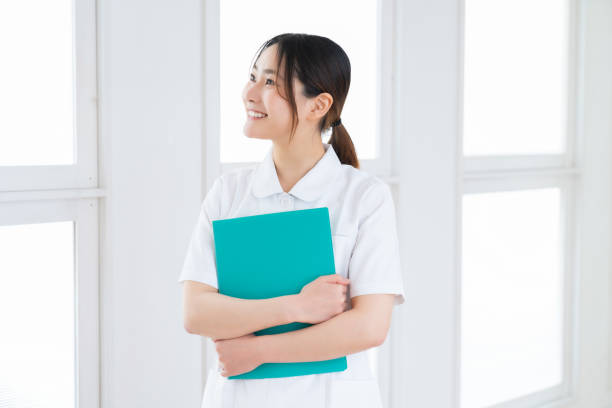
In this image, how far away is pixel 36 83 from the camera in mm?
1667

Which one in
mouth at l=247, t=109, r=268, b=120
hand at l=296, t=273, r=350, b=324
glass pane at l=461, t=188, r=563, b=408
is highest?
mouth at l=247, t=109, r=268, b=120

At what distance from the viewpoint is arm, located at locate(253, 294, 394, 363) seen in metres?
1.19

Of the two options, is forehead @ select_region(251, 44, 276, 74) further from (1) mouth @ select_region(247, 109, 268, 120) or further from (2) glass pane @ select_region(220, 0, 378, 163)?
(2) glass pane @ select_region(220, 0, 378, 163)

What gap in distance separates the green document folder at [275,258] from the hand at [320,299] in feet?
0.08

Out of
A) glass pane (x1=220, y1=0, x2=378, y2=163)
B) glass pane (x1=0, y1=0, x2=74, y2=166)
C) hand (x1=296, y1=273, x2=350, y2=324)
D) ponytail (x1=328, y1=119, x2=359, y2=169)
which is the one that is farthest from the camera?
glass pane (x1=220, y1=0, x2=378, y2=163)

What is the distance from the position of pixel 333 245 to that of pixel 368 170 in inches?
43.1

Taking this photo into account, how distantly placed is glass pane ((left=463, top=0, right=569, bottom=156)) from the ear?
1.54 m

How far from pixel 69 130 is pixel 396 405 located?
153 centimetres

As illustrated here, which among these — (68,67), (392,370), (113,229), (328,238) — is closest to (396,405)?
(392,370)

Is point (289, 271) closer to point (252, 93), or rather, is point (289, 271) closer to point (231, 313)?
point (231, 313)

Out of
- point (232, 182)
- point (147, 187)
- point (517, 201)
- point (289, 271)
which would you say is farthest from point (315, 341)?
point (517, 201)

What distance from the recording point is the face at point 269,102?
4.24 feet

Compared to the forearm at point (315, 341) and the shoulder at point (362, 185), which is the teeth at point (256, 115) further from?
the forearm at point (315, 341)

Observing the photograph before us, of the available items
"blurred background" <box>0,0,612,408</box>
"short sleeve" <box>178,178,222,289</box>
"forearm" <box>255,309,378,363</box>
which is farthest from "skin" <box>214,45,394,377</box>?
"blurred background" <box>0,0,612,408</box>
